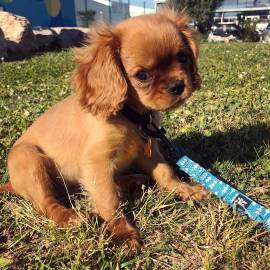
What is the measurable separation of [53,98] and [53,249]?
4088 mm

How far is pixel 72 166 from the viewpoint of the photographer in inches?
113

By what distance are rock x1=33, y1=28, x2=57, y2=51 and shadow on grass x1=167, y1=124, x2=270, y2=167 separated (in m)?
13.7

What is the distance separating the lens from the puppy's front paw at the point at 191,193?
274 cm

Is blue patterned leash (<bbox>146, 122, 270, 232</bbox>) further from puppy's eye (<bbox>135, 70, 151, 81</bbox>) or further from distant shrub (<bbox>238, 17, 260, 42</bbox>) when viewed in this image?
distant shrub (<bbox>238, 17, 260, 42</bbox>)

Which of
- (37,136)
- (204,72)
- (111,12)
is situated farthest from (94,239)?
(111,12)

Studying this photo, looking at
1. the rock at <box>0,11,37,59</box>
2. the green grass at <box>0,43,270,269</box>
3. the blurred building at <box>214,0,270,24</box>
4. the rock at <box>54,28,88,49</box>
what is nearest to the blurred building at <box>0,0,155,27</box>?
the rock at <box>54,28,88,49</box>

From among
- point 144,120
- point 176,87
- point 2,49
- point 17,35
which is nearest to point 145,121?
point 144,120

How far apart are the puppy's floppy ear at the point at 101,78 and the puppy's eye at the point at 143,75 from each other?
0.30 feet

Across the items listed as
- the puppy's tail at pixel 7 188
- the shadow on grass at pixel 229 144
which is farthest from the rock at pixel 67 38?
the puppy's tail at pixel 7 188

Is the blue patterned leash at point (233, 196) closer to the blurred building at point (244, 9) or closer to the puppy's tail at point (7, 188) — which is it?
the puppy's tail at point (7, 188)

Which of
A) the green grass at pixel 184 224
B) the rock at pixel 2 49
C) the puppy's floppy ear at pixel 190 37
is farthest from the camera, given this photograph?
the rock at pixel 2 49

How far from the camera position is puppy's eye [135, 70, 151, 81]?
8.37 feet

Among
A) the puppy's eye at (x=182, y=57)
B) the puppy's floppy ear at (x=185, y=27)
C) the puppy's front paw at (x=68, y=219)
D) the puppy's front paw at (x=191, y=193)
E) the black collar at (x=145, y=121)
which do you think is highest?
the puppy's floppy ear at (x=185, y=27)

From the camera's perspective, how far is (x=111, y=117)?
2602mm
